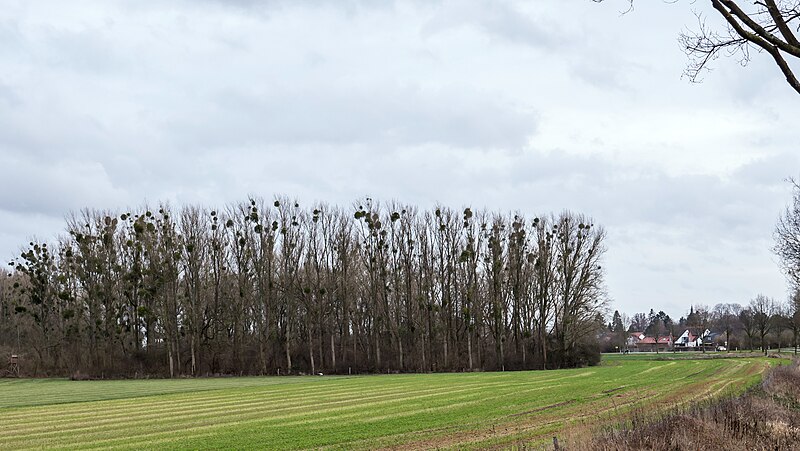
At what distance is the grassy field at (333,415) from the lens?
21.3 meters

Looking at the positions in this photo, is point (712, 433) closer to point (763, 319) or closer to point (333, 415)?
point (333, 415)

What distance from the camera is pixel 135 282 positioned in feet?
253

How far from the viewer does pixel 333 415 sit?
2786 cm

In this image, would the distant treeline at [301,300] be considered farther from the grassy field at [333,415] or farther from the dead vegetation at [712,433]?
the dead vegetation at [712,433]

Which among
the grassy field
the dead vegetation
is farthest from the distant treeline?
the dead vegetation

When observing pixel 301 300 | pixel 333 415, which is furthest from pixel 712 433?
pixel 301 300

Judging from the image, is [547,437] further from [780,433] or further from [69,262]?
[69,262]

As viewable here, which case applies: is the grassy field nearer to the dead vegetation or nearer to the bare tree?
the dead vegetation

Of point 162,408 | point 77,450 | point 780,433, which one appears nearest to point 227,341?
→ point 162,408

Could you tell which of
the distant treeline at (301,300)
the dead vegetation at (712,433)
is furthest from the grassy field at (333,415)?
the distant treeline at (301,300)

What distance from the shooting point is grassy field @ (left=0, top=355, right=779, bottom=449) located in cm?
2131

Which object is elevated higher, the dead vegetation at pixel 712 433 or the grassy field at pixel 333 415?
the dead vegetation at pixel 712 433

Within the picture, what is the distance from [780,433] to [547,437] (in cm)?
702

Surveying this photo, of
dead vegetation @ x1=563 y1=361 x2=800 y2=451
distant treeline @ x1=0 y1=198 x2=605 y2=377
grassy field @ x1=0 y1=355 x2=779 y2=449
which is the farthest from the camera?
distant treeline @ x1=0 y1=198 x2=605 y2=377
